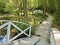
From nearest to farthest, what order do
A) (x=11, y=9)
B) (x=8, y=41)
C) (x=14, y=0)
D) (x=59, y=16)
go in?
(x=8, y=41) → (x=59, y=16) → (x=11, y=9) → (x=14, y=0)

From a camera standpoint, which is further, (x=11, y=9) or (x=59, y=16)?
(x=11, y=9)

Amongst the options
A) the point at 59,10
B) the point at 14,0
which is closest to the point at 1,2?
the point at 14,0

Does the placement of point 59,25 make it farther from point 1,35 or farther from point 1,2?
point 1,2

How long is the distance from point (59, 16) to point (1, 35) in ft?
13.2

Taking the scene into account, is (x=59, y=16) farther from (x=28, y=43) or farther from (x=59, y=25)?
(x=28, y=43)

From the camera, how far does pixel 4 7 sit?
20547 mm

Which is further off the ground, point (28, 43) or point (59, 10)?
point (59, 10)

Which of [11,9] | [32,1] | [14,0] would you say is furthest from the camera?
[32,1]

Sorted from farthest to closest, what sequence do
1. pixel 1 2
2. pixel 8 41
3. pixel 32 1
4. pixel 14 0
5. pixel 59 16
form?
pixel 32 1 < pixel 14 0 < pixel 1 2 < pixel 59 16 < pixel 8 41

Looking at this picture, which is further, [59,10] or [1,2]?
[1,2]

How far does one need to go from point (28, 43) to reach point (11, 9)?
11.8 m

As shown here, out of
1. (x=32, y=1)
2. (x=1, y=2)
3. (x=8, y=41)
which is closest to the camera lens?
(x=8, y=41)

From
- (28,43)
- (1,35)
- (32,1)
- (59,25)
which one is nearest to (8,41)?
(28,43)

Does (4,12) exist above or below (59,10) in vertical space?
below
